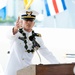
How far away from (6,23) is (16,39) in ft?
3.39

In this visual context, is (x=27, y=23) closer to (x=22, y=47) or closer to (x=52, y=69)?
(x=22, y=47)

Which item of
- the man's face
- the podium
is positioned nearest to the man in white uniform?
the man's face

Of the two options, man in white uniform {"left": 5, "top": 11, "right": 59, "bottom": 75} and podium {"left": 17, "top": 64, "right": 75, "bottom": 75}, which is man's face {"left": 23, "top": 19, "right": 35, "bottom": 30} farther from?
podium {"left": 17, "top": 64, "right": 75, "bottom": 75}

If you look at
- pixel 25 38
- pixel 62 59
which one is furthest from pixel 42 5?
pixel 25 38

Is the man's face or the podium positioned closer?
the podium

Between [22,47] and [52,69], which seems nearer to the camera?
[52,69]

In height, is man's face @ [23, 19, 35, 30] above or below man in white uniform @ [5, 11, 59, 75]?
above

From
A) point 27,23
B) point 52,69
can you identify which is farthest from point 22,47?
point 52,69

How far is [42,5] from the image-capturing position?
113 inches

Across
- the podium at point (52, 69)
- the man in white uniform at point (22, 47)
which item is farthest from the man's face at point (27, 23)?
the podium at point (52, 69)

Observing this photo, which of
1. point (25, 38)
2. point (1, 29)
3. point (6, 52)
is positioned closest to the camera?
point (25, 38)

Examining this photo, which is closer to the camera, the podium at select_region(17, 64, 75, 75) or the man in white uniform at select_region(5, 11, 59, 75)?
the podium at select_region(17, 64, 75, 75)

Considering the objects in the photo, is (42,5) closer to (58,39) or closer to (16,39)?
(58,39)

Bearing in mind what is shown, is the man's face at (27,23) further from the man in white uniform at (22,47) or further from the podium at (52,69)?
the podium at (52,69)
